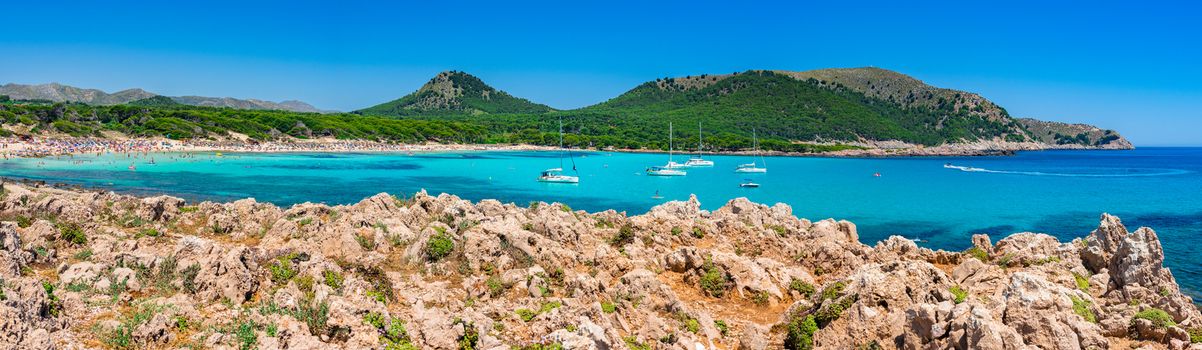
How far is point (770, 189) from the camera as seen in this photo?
73.1 m

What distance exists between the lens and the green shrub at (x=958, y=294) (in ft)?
39.3

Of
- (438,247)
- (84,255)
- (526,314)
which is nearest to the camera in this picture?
(526,314)

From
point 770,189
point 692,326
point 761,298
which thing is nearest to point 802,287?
point 761,298

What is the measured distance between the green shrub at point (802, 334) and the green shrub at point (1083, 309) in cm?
371

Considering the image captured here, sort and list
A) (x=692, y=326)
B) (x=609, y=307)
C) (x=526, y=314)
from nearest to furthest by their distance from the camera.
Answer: (x=526, y=314) → (x=609, y=307) → (x=692, y=326)

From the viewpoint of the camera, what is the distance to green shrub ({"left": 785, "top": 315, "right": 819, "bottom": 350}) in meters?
10.6

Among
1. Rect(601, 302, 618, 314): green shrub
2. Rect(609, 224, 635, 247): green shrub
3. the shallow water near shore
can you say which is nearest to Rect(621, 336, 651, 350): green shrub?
Rect(601, 302, 618, 314): green shrub

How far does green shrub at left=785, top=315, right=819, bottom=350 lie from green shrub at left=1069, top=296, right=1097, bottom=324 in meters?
3.71

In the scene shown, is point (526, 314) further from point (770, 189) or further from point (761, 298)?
point (770, 189)

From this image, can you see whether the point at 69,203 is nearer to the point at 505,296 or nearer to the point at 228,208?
the point at 228,208

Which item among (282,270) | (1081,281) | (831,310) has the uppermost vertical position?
(282,270)

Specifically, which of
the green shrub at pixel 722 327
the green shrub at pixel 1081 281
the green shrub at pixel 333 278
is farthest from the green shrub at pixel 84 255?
the green shrub at pixel 1081 281

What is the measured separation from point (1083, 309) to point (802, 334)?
14.0 feet

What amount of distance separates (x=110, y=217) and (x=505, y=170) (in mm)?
70843
